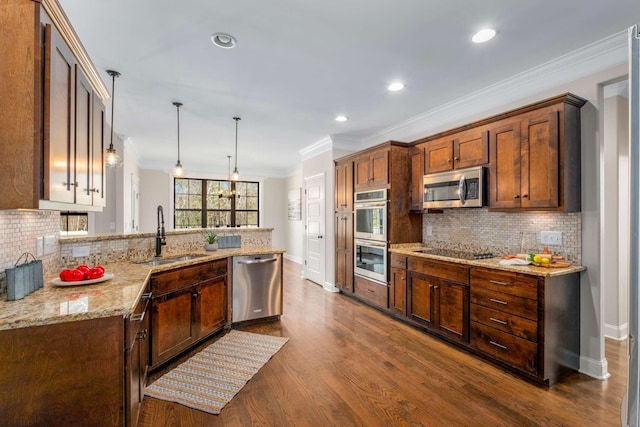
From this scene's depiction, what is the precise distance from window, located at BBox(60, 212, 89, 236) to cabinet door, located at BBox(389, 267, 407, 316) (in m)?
4.43

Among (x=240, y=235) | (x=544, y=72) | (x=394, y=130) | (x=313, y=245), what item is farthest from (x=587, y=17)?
(x=313, y=245)

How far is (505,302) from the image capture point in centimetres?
260

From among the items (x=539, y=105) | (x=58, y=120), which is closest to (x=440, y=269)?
(x=539, y=105)

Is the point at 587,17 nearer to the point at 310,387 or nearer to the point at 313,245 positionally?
the point at 310,387

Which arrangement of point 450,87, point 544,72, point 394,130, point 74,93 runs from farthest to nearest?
point 394,130, point 450,87, point 544,72, point 74,93

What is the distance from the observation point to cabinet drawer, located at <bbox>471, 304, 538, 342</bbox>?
2.42 m

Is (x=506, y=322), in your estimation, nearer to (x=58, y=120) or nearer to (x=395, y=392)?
(x=395, y=392)

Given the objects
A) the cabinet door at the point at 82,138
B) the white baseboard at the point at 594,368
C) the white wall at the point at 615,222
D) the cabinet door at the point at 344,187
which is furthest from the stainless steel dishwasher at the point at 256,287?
the white wall at the point at 615,222

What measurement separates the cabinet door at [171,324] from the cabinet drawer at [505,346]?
2654 mm

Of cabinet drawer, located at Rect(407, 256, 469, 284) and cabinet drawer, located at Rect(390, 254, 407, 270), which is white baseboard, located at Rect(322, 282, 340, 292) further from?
cabinet drawer, located at Rect(407, 256, 469, 284)

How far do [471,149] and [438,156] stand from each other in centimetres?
44

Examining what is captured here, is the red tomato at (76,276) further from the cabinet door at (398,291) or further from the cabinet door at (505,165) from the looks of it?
the cabinet door at (505,165)

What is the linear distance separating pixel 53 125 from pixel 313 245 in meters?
4.70

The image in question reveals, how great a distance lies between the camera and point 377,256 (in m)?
4.23
